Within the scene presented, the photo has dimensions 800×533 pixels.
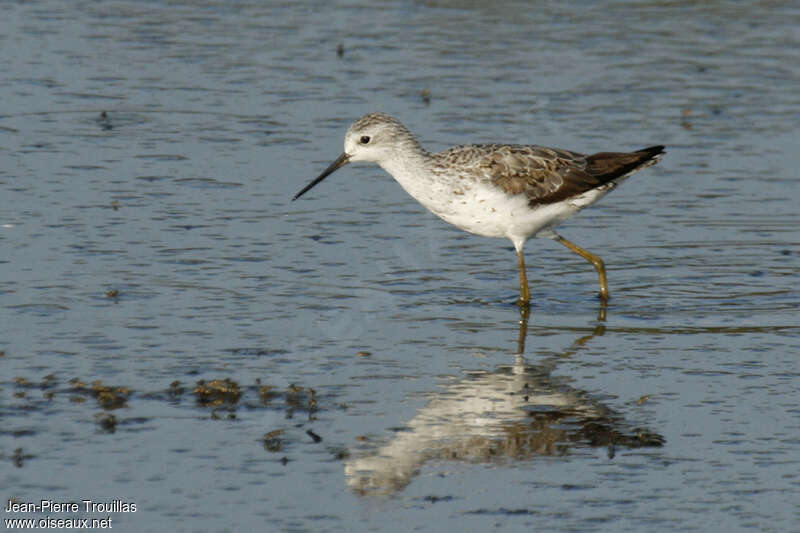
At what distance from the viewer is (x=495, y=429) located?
7828 mm

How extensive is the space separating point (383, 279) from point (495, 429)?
10.3 feet

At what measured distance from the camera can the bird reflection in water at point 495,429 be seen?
7371 mm

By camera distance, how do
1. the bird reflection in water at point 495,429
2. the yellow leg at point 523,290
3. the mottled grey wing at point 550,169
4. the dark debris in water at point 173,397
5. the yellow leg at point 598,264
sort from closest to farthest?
the bird reflection in water at point 495,429
the dark debris in water at point 173,397
the yellow leg at point 523,290
the yellow leg at point 598,264
the mottled grey wing at point 550,169

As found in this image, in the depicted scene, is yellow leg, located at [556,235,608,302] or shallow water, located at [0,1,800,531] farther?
yellow leg, located at [556,235,608,302]

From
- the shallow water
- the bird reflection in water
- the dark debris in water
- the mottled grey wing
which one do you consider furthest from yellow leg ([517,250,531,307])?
the dark debris in water

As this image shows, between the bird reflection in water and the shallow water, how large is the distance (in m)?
0.02

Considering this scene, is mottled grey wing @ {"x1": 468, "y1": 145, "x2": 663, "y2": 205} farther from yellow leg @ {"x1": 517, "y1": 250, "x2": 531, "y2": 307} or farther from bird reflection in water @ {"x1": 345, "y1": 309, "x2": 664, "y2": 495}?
bird reflection in water @ {"x1": 345, "y1": 309, "x2": 664, "y2": 495}

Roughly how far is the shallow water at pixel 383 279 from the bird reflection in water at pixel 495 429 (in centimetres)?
2

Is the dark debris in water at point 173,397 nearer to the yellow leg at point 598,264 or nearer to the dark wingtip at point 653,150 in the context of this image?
the yellow leg at point 598,264

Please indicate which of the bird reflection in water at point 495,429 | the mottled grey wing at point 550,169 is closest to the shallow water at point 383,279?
the bird reflection in water at point 495,429

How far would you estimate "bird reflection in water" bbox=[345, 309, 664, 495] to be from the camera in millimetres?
7371

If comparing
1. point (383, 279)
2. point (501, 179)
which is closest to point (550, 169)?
point (501, 179)

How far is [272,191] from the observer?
42.2ft

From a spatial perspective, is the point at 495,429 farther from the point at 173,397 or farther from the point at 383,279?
the point at 383,279
